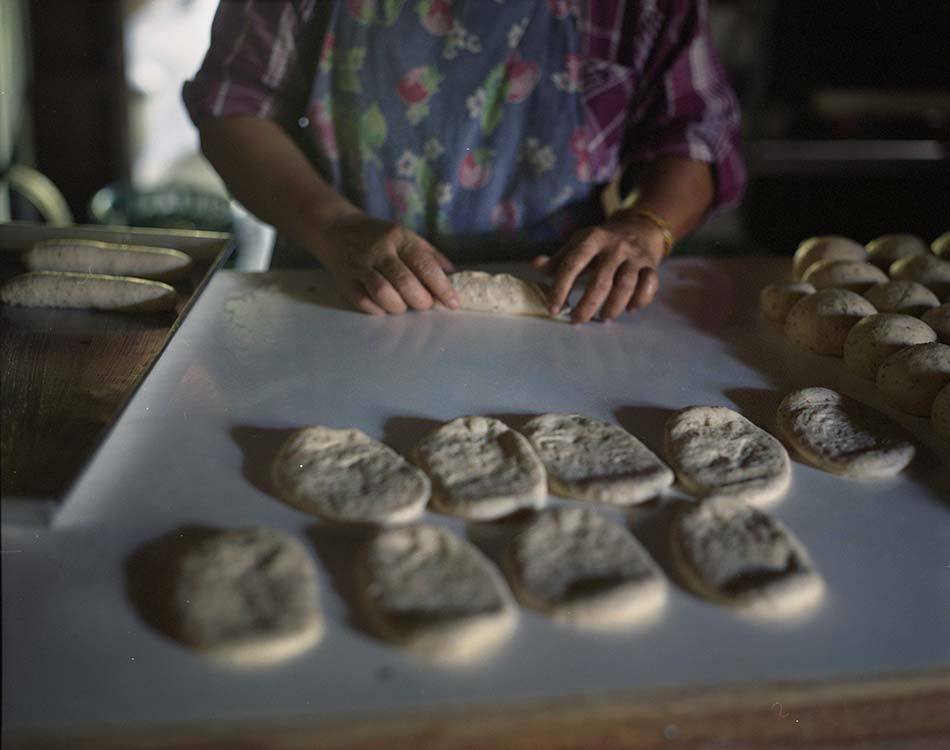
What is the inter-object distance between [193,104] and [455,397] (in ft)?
2.75

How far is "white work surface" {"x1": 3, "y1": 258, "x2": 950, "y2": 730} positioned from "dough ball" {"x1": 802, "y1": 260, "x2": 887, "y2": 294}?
131 mm

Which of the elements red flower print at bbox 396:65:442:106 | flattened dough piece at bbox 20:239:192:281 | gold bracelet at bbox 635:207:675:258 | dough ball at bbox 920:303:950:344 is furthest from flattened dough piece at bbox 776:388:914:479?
flattened dough piece at bbox 20:239:192:281

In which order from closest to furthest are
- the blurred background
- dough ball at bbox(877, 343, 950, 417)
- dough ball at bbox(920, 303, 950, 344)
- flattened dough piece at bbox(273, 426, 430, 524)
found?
flattened dough piece at bbox(273, 426, 430, 524)
dough ball at bbox(877, 343, 950, 417)
dough ball at bbox(920, 303, 950, 344)
the blurred background

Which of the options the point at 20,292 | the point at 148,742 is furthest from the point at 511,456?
the point at 20,292

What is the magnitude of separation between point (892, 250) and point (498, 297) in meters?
0.76

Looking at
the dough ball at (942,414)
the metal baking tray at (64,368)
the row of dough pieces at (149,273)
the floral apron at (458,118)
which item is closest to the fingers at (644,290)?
the row of dough pieces at (149,273)

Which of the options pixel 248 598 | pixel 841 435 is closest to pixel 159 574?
pixel 248 598

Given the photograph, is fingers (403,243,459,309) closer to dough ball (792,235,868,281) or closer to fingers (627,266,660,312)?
fingers (627,266,660,312)

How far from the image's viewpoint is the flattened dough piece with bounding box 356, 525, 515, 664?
0.68 meters

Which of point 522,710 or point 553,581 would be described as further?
point 553,581

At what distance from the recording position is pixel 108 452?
36.6 inches

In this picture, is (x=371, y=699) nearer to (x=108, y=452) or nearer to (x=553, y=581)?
(x=553, y=581)

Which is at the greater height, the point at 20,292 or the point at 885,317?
the point at 885,317

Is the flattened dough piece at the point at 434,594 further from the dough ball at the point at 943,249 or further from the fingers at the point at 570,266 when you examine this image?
the dough ball at the point at 943,249
